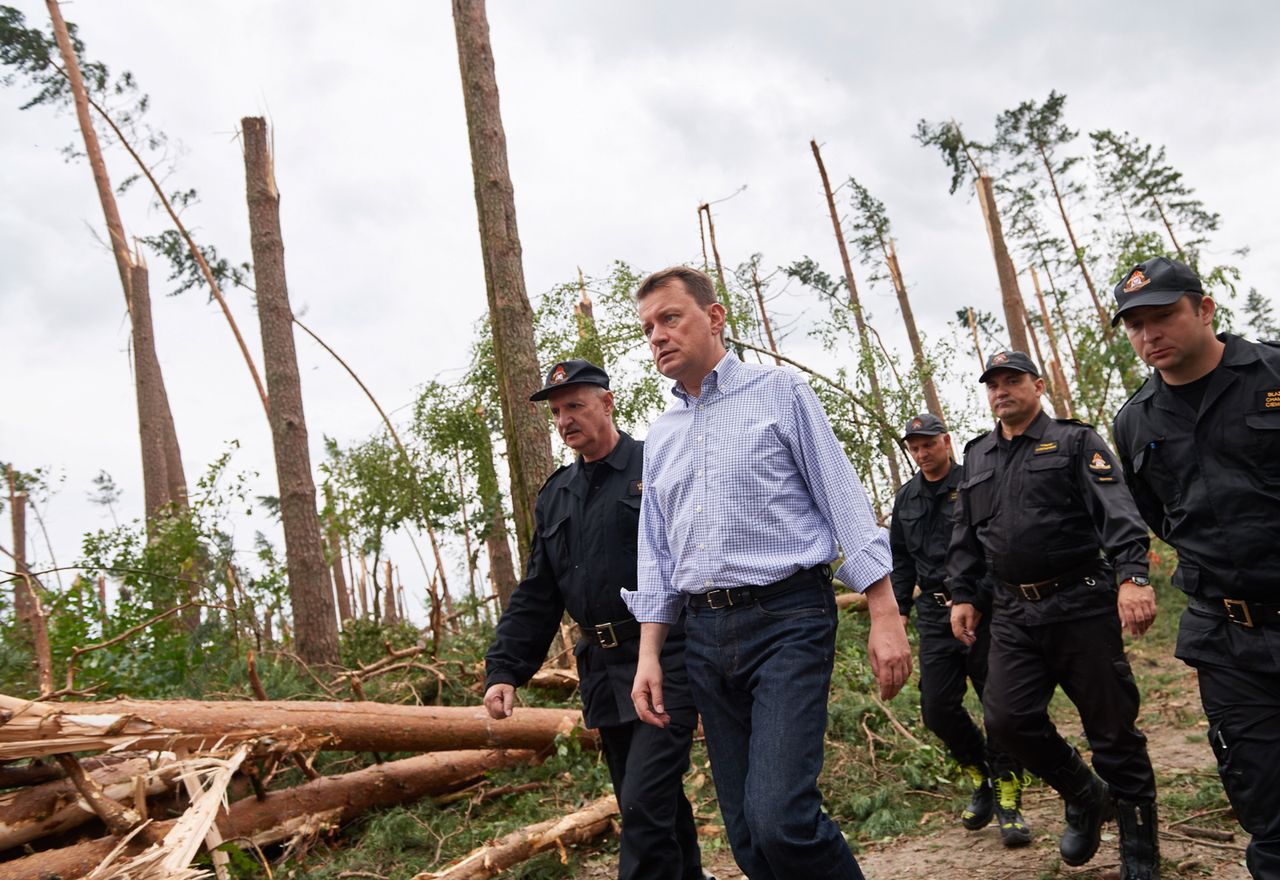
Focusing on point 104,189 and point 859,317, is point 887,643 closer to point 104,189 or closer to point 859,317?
point 859,317

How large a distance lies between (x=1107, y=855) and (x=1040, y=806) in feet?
3.67

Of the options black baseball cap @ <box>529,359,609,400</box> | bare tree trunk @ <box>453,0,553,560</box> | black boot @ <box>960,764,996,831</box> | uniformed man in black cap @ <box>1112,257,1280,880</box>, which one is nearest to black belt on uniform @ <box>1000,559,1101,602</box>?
uniformed man in black cap @ <box>1112,257,1280,880</box>

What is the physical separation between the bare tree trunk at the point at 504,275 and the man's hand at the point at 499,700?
3020 millimetres

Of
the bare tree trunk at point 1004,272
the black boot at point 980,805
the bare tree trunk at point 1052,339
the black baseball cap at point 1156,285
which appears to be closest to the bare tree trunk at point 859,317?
the bare tree trunk at point 1004,272

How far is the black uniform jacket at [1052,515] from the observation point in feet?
14.1

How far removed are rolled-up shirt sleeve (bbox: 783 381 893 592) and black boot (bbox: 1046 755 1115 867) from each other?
2.34 meters

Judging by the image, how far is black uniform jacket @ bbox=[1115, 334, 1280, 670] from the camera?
10.0 ft

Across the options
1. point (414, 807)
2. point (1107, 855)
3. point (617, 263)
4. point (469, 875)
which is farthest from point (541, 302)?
point (1107, 855)

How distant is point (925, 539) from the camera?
21.0ft

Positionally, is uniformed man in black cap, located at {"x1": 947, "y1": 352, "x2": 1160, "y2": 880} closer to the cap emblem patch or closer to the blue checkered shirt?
the cap emblem patch

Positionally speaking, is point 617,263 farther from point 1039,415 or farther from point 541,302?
point 1039,415

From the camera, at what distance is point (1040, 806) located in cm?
580

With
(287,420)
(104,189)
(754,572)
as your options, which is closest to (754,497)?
(754,572)

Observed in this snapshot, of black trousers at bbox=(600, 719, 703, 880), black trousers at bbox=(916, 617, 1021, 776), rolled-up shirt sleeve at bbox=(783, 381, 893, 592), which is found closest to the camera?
rolled-up shirt sleeve at bbox=(783, 381, 893, 592)
